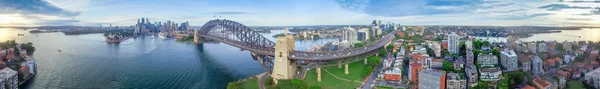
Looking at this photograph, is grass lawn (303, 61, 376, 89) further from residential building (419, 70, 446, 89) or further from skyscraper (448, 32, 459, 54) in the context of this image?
skyscraper (448, 32, 459, 54)

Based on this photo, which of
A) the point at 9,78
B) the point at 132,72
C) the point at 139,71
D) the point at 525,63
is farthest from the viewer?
the point at 139,71

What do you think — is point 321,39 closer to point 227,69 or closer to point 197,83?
point 227,69

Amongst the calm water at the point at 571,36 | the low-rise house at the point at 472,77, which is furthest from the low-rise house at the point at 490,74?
the calm water at the point at 571,36

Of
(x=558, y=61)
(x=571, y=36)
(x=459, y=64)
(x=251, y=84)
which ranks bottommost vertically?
(x=251, y=84)

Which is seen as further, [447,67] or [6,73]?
[447,67]

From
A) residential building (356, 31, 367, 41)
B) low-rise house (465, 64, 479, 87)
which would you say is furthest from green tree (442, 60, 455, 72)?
residential building (356, 31, 367, 41)

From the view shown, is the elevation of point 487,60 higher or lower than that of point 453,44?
lower

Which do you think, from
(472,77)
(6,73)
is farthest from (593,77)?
(6,73)

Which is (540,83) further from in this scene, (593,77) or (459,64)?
(459,64)
